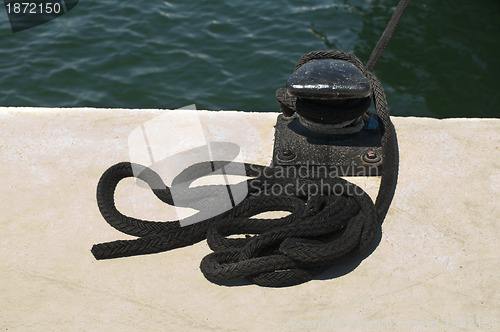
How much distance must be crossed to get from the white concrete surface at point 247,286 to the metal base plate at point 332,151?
11 centimetres

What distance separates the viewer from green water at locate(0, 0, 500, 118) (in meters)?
5.75

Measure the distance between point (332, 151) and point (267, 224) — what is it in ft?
2.08

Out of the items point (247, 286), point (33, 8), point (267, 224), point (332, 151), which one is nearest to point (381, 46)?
point (332, 151)

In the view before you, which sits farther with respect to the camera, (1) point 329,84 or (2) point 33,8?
(2) point 33,8

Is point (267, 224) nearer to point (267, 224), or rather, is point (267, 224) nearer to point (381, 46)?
point (267, 224)

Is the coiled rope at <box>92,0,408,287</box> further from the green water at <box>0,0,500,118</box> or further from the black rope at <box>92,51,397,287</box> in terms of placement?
the green water at <box>0,0,500,118</box>

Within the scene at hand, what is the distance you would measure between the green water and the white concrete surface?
2.56 meters

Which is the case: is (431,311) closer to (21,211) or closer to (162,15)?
(21,211)

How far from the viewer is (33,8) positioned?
732 cm

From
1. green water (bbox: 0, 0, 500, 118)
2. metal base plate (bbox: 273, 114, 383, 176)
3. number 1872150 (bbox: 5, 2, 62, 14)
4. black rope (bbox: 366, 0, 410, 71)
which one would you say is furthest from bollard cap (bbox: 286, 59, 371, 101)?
number 1872150 (bbox: 5, 2, 62, 14)

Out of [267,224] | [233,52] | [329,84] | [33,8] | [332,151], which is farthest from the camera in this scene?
[33,8]

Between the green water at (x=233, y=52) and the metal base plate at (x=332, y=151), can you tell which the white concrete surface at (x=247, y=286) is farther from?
the green water at (x=233, y=52)

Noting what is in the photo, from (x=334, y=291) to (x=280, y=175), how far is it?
77 centimetres

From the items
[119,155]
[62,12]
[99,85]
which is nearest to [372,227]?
[119,155]
